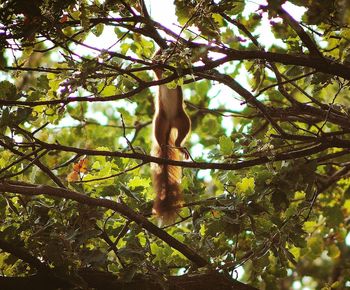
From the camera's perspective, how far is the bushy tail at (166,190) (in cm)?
303


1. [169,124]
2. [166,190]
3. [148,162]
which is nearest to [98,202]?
[148,162]

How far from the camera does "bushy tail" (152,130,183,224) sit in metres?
3.03

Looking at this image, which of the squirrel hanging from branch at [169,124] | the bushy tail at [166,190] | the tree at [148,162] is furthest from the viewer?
the squirrel hanging from branch at [169,124]

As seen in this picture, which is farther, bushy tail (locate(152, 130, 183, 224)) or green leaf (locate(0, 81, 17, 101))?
bushy tail (locate(152, 130, 183, 224))

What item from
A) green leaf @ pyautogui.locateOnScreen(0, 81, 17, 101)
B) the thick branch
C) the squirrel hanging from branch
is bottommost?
the thick branch

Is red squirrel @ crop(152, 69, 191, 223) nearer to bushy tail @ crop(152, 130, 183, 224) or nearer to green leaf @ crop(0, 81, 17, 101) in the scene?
bushy tail @ crop(152, 130, 183, 224)

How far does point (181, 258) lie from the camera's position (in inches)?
120

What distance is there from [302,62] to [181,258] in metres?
1.23

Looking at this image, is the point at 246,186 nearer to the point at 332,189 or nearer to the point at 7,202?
the point at 7,202

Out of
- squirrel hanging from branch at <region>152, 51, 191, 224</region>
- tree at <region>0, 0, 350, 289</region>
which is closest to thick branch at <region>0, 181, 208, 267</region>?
tree at <region>0, 0, 350, 289</region>

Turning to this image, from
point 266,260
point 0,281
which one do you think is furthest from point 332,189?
point 0,281

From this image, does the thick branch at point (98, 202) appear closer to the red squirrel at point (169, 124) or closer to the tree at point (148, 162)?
the tree at point (148, 162)

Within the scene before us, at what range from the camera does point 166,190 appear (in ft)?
10.6

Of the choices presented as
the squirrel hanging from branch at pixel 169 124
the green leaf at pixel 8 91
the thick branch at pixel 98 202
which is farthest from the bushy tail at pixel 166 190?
the green leaf at pixel 8 91
